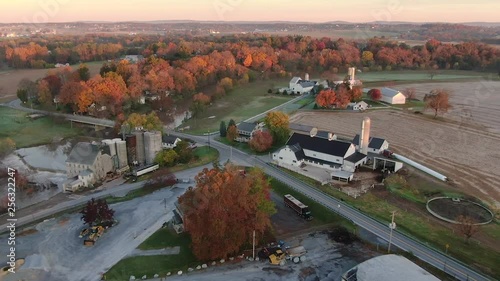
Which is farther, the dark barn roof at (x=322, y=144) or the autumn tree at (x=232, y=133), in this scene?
the autumn tree at (x=232, y=133)

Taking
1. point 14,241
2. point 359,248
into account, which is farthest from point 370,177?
point 14,241

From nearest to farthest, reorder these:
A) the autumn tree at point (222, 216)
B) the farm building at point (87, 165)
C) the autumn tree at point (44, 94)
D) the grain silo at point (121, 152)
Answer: the autumn tree at point (222, 216) < the farm building at point (87, 165) < the grain silo at point (121, 152) < the autumn tree at point (44, 94)

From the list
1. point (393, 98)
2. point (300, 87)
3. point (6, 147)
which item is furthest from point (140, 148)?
point (393, 98)

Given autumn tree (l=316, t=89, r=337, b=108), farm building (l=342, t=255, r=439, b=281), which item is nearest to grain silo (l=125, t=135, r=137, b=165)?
farm building (l=342, t=255, r=439, b=281)

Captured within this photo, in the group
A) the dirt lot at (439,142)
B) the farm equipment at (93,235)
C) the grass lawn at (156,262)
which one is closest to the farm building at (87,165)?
the farm equipment at (93,235)

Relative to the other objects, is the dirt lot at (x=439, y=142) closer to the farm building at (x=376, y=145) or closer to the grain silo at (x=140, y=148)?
the farm building at (x=376, y=145)

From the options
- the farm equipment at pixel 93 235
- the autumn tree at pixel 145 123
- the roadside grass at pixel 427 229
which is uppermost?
the autumn tree at pixel 145 123

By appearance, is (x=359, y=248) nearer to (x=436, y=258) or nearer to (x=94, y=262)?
(x=436, y=258)
